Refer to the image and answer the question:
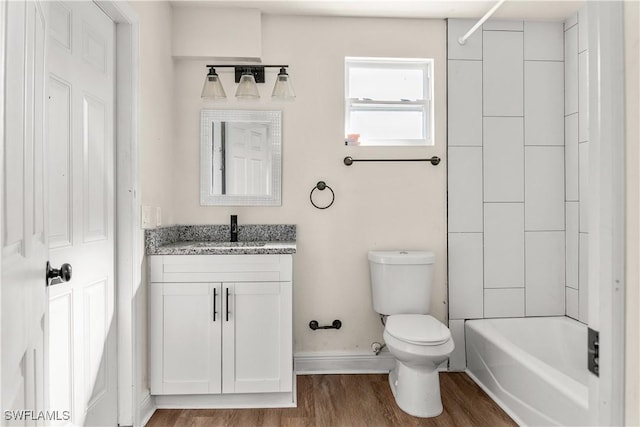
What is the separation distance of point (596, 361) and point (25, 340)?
3.33 ft

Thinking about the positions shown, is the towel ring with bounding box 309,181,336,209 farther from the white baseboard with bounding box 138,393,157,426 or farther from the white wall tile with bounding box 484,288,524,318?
the white baseboard with bounding box 138,393,157,426

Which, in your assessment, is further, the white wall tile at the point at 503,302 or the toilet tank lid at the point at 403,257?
the white wall tile at the point at 503,302

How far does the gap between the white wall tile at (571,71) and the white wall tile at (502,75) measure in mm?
296

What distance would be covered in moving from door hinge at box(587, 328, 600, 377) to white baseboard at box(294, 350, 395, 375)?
6.88 ft

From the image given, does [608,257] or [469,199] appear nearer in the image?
[608,257]

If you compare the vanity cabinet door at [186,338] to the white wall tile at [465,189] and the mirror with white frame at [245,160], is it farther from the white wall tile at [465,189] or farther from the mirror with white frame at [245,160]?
the white wall tile at [465,189]

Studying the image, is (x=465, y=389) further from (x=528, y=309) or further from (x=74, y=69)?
(x=74, y=69)

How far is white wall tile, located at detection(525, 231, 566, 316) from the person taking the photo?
8.79ft

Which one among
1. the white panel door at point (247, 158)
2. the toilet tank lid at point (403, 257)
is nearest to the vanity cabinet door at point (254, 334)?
the toilet tank lid at point (403, 257)

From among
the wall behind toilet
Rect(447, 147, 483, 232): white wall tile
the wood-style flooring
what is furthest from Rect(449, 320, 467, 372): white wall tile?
Rect(447, 147, 483, 232): white wall tile

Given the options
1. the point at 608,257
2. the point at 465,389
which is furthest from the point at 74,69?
the point at 465,389

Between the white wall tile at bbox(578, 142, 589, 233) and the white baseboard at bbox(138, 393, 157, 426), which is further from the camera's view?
the white wall tile at bbox(578, 142, 589, 233)

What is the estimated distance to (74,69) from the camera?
1.55 metres

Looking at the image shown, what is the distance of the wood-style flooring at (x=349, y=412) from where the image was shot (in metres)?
1.99
